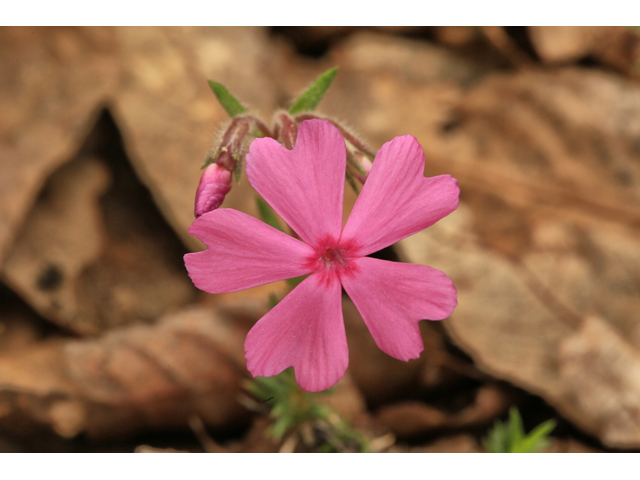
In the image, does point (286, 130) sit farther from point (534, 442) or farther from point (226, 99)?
point (534, 442)

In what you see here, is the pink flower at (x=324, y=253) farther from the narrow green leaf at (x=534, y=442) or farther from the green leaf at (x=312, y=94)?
the narrow green leaf at (x=534, y=442)

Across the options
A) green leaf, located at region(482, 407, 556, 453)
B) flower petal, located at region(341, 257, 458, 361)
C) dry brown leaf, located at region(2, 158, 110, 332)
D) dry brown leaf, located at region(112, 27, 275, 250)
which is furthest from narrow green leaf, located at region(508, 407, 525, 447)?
dry brown leaf, located at region(2, 158, 110, 332)

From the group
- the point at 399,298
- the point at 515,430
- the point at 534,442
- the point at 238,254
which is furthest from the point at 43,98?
the point at 534,442

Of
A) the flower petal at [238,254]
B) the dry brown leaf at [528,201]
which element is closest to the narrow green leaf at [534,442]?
the dry brown leaf at [528,201]

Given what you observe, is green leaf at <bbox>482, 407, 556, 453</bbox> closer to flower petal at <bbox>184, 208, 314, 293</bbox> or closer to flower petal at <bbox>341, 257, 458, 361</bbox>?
flower petal at <bbox>341, 257, 458, 361</bbox>

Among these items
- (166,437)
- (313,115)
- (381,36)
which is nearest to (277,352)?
(313,115)
